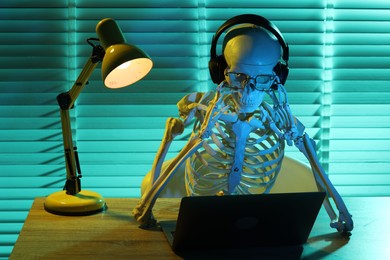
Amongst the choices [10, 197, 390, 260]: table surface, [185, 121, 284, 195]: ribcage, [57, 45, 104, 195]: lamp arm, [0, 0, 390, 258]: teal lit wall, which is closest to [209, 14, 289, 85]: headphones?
[185, 121, 284, 195]: ribcage

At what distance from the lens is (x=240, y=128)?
1.88m

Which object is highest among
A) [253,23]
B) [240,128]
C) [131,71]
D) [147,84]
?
[253,23]

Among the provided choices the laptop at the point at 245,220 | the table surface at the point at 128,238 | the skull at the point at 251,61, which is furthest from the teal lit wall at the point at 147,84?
the laptop at the point at 245,220

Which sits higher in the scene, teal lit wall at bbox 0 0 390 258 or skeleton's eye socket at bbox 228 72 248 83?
skeleton's eye socket at bbox 228 72 248 83

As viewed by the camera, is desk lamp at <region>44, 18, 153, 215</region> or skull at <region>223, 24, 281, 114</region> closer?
skull at <region>223, 24, 281, 114</region>

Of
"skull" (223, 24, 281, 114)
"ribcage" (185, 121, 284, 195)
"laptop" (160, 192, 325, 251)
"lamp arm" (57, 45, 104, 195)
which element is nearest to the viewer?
"laptop" (160, 192, 325, 251)

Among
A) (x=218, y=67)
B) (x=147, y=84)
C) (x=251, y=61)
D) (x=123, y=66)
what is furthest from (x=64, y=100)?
(x=147, y=84)

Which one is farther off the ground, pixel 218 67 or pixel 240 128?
pixel 218 67

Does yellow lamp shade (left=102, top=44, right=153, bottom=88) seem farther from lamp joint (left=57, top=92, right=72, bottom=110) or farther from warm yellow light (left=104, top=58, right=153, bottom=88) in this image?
lamp joint (left=57, top=92, right=72, bottom=110)

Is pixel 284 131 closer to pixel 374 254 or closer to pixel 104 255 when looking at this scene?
pixel 374 254

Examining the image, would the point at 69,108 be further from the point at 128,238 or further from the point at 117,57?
the point at 128,238

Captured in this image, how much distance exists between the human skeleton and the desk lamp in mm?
178

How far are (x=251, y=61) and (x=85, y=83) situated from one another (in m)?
0.55

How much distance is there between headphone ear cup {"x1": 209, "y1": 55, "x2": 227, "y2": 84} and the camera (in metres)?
1.89
